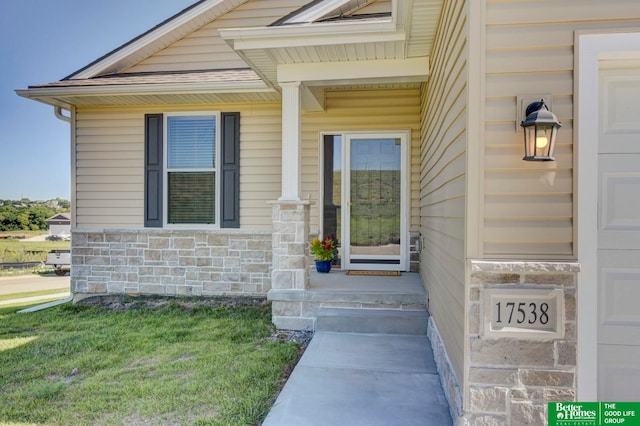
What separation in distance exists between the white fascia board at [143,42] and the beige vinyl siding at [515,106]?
5.25 metres

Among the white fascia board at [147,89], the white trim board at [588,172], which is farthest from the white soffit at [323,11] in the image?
the white trim board at [588,172]

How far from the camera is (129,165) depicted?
19.8ft

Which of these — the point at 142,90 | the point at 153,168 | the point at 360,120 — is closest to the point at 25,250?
the point at 153,168

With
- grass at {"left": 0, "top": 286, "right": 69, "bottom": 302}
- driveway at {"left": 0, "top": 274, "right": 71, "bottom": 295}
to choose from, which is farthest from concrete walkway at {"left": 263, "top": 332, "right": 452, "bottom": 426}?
driveway at {"left": 0, "top": 274, "right": 71, "bottom": 295}

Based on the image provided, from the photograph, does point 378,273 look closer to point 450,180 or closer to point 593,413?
point 450,180

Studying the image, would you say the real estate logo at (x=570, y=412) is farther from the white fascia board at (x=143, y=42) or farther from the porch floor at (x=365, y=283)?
the white fascia board at (x=143, y=42)

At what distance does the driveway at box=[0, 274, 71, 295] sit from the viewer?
29.9 ft

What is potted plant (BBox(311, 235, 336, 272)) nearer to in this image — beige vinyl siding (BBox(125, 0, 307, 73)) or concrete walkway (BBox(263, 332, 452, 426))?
concrete walkway (BBox(263, 332, 452, 426))

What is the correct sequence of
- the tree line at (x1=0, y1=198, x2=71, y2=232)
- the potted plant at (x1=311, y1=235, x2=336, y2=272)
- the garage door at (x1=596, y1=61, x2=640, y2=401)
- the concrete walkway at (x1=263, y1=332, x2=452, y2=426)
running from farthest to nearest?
the tree line at (x1=0, y1=198, x2=71, y2=232), the potted plant at (x1=311, y1=235, x2=336, y2=272), the concrete walkway at (x1=263, y1=332, x2=452, y2=426), the garage door at (x1=596, y1=61, x2=640, y2=401)

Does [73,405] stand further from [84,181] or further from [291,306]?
[84,181]

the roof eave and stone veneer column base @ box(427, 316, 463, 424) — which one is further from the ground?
the roof eave

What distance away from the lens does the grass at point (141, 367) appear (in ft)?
8.60

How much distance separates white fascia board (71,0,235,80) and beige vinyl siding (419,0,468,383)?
411cm

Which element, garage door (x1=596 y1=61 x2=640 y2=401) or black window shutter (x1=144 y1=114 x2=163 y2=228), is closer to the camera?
garage door (x1=596 y1=61 x2=640 y2=401)
